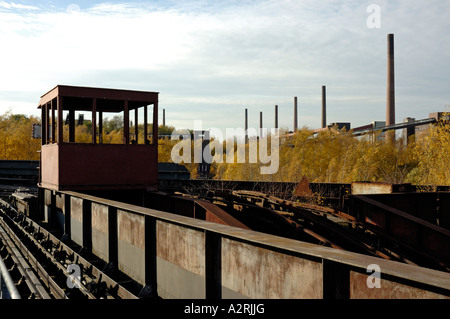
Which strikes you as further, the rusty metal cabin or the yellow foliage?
the yellow foliage

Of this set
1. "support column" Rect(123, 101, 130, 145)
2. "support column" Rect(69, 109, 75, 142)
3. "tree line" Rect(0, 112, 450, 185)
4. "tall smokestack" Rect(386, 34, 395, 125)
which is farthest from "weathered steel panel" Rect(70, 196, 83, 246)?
"tall smokestack" Rect(386, 34, 395, 125)

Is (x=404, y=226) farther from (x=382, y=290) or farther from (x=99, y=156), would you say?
(x=99, y=156)

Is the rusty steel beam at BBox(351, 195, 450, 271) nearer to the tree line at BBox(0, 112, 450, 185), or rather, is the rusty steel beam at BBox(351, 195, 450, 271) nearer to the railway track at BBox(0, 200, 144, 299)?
the railway track at BBox(0, 200, 144, 299)

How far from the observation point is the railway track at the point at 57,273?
6444 mm

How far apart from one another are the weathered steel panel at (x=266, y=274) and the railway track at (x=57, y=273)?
5.84 feet

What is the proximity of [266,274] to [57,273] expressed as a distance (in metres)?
5.93

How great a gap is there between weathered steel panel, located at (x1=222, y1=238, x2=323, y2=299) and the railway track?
5.84 ft

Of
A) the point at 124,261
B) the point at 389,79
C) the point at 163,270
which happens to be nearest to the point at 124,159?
the point at 124,261

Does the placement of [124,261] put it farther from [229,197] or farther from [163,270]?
[229,197]

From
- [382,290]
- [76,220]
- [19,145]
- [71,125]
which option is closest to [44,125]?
[71,125]

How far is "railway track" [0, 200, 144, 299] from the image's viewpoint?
644 cm

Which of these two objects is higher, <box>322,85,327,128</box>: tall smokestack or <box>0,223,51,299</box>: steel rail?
<box>322,85,327,128</box>: tall smokestack
